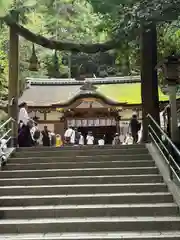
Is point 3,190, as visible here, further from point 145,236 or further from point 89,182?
point 145,236

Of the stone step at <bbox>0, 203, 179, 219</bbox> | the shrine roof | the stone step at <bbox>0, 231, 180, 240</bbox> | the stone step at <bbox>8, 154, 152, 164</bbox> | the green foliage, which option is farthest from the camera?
the shrine roof

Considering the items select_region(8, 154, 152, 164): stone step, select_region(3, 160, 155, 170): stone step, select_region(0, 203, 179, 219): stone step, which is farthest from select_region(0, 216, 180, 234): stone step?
select_region(8, 154, 152, 164): stone step

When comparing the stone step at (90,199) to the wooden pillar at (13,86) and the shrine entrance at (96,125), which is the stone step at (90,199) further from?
the shrine entrance at (96,125)

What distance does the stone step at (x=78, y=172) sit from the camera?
9.72 m

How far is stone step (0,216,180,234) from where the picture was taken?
730cm

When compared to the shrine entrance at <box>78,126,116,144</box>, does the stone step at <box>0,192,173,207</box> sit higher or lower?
lower

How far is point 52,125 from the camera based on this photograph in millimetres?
25875

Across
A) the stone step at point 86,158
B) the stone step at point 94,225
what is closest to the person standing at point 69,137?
the stone step at point 86,158

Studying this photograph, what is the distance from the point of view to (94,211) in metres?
7.92

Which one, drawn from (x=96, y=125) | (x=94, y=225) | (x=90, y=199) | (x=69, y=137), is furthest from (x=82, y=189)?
(x=96, y=125)

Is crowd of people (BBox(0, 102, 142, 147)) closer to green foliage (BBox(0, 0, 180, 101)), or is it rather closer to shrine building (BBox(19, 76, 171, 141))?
shrine building (BBox(19, 76, 171, 141))

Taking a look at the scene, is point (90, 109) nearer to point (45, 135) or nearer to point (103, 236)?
point (45, 135)

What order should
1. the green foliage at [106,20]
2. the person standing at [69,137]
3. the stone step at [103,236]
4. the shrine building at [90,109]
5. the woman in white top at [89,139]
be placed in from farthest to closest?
the shrine building at [90,109], the woman in white top at [89,139], the person standing at [69,137], the stone step at [103,236], the green foliage at [106,20]

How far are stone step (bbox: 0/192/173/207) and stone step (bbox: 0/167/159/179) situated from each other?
1131 mm
